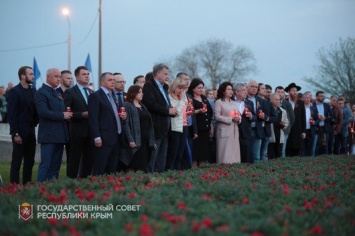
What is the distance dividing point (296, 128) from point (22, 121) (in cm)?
936

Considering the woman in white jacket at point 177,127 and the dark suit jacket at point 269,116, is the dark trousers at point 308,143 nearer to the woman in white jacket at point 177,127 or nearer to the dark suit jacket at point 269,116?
the dark suit jacket at point 269,116

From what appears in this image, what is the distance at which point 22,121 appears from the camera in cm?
986

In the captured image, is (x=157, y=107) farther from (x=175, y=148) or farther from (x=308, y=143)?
(x=308, y=143)

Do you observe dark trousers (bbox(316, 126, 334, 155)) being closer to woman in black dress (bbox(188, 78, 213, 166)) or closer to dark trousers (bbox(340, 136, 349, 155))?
dark trousers (bbox(340, 136, 349, 155))

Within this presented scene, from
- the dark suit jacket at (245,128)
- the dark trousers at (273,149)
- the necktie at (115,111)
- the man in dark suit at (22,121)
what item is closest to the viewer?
the necktie at (115,111)

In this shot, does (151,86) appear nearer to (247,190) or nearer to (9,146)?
(247,190)

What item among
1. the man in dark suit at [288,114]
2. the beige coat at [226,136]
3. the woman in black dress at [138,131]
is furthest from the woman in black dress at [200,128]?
the man in dark suit at [288,114]

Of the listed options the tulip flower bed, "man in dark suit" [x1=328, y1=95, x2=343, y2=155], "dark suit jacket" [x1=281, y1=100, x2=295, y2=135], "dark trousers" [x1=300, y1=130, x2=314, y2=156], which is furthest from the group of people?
"man in dark suit" [x1=328, y1=95, x2=343, y2=155]

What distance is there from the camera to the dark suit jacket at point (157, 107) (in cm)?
1074

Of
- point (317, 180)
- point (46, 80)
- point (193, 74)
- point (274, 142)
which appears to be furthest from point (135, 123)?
point (193, 74)

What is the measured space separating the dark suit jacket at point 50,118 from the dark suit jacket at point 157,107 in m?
1.96

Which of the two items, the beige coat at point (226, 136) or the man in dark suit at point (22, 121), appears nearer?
the man in dark suit at point (22, 121)

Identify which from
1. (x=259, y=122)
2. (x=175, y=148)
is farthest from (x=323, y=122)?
(x=175, y=148)

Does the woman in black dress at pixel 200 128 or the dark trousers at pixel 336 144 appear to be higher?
the woman in black dress at pixel 200 128
